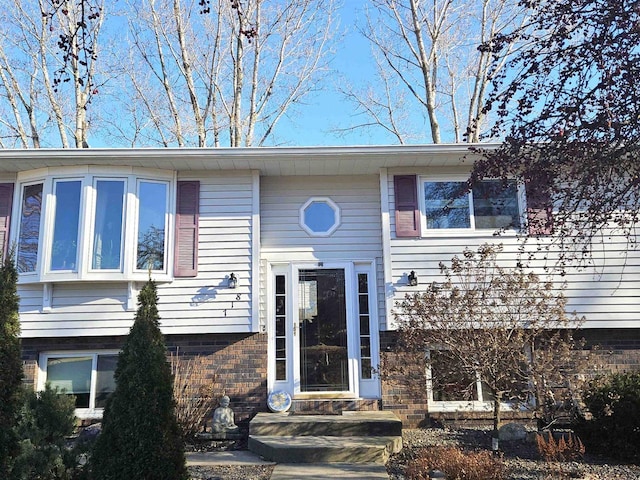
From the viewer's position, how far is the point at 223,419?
6977 millimetres

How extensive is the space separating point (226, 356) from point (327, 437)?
194 centimetres

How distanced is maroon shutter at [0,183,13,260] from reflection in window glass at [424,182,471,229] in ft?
19.8

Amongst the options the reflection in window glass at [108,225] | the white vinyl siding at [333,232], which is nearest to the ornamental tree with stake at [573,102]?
the white vinyl siding at [333,232]

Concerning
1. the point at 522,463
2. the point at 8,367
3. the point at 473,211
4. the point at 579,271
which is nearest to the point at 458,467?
the point at 522,463

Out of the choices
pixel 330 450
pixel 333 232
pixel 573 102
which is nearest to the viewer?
pixel 573 102

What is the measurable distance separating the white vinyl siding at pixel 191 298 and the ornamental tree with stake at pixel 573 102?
162 inches

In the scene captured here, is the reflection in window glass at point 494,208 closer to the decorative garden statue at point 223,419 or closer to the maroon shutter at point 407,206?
the maroon shutter at point 407,206

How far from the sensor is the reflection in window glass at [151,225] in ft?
24.3

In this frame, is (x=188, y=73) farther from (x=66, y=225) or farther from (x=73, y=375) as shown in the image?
(x=73, y=375)

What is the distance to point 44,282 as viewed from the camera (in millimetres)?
7184

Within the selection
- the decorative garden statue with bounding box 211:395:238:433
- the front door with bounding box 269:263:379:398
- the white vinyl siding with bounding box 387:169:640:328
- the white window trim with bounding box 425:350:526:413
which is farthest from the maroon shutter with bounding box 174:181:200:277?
the white window trim with bounding box 425:350:526:413

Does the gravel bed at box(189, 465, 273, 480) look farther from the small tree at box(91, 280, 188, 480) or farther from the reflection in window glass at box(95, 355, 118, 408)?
the reflection in window glass at box(95, 355, 118, 408)

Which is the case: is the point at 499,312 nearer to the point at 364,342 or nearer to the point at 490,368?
the point at 490,368

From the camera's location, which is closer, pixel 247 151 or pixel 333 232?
pixel 247 151
